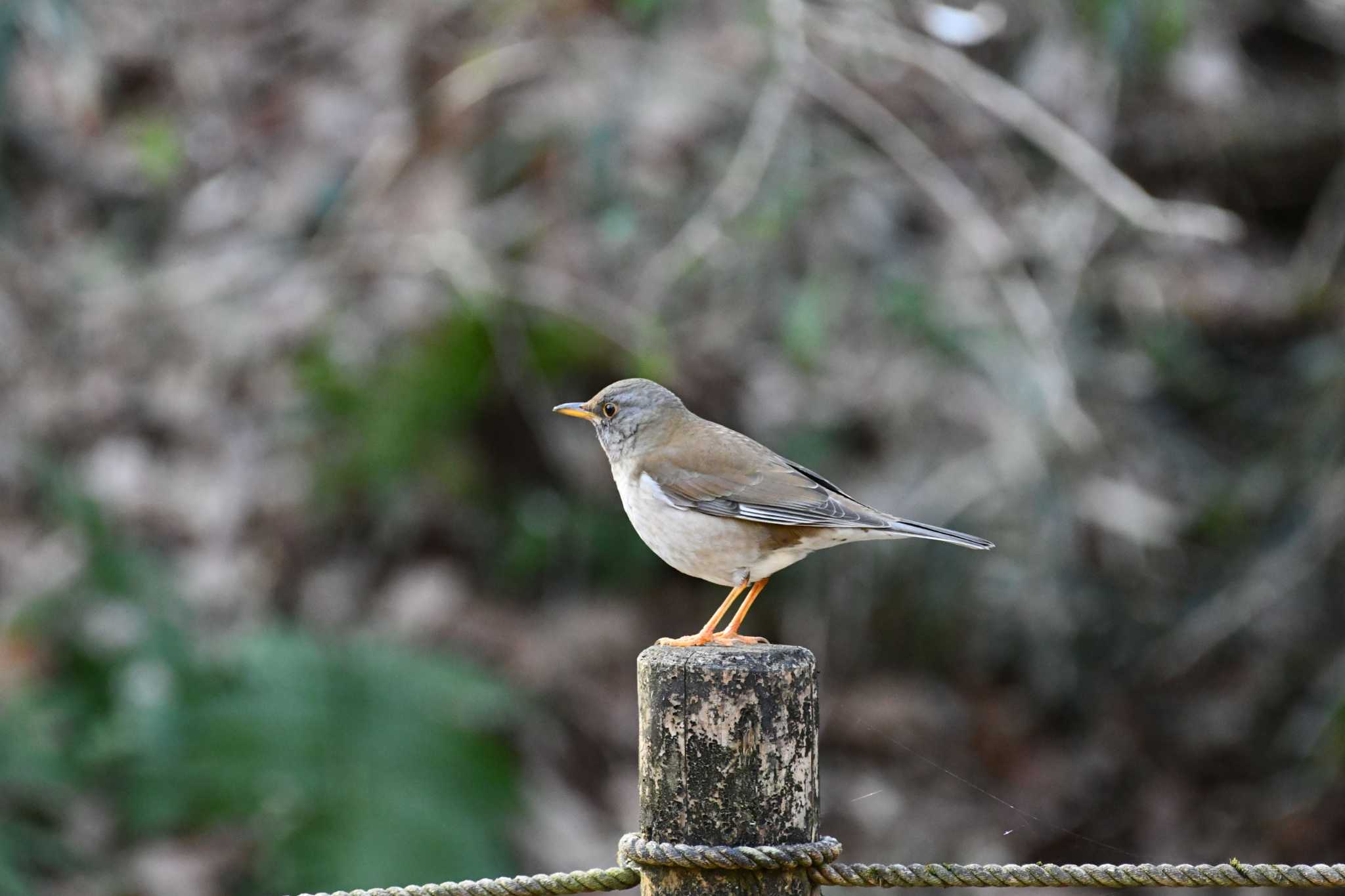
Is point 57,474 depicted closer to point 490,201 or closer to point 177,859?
point 177,859

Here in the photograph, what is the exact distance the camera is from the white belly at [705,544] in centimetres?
251

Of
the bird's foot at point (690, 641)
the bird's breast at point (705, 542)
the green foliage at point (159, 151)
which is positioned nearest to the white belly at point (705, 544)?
the bird's breast at point (705, 542)

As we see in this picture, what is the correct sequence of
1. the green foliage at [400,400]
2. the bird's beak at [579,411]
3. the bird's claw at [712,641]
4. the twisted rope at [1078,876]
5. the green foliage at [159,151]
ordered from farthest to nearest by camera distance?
the green foliage at [159,151]
the green foliage at [400,400]
the bird's beak at [579,411]
the bird's claw at [712,641]
the twisted rope at [1078,876]

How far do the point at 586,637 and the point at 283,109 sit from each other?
3.04 meters

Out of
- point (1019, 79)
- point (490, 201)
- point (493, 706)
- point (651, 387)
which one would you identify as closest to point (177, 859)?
point (493, 706)

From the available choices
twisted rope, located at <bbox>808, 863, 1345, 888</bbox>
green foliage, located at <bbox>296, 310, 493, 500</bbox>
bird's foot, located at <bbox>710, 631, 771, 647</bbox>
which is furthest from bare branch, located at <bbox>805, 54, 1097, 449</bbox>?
twisted rope, located at <bbox>808, 863, 1345, 888</bbox>

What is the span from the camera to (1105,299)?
6.31 m

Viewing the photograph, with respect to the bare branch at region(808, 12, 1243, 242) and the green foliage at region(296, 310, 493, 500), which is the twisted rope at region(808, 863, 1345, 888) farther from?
the green foliage at region(296, 310, 493, 500)

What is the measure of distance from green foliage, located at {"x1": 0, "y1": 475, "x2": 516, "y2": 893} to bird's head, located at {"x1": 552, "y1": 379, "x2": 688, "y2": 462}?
2.09m

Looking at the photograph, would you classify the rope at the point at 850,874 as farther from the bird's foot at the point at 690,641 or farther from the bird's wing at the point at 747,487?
the bird's wing at the point at 747,487

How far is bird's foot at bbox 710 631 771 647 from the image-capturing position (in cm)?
218

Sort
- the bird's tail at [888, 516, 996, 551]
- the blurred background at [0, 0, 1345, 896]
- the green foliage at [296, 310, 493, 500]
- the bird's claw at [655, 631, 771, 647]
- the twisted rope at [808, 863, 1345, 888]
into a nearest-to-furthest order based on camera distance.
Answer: the twisted rope at [808, 863, 1345, 888] < the bird's claw at [655, 631, 771, 647] < the bird's tail at [888, 516, 996, 551] < the blurred background at [0, 0, 1345, 896] < the green foliage at [296, 310, 493, 500]

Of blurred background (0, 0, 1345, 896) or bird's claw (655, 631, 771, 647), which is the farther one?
blurred background (0, 0, 1345, 896)

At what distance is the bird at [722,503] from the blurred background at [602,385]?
172 centimetres
